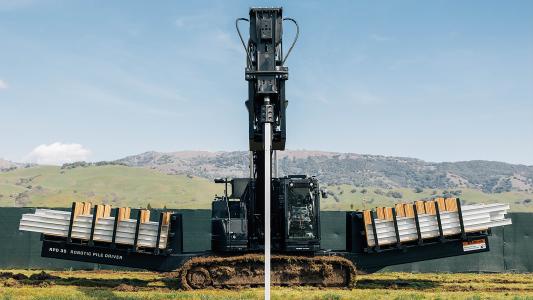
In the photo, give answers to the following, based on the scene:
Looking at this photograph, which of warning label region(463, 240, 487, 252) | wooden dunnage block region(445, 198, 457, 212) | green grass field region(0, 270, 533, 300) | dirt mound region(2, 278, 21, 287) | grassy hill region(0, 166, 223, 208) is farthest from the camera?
grassy hill region(0, 166, 223, 208)

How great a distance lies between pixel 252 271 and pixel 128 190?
119 m

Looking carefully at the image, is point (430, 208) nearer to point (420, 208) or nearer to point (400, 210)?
point (420, 208)

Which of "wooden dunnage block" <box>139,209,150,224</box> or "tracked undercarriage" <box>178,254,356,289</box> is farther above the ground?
"wooden dunnage block" <box>139,209,150,224</box>

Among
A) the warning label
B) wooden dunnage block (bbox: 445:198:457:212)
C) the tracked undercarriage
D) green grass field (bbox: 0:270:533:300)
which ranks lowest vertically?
green grass field (bbox: 0:270:533:300)

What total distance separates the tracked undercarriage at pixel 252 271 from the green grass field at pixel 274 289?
45 centimetres

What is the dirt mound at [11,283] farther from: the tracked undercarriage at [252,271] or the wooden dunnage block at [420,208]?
the wooden dunnage block at [420,208]

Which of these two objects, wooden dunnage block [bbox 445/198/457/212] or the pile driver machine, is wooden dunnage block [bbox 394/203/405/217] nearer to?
the pile driver machine

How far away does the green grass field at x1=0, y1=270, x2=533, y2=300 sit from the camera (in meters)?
17.0

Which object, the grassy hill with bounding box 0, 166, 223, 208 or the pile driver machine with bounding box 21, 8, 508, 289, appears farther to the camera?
the grassy hill with bounding box 0, 166, 223, 208

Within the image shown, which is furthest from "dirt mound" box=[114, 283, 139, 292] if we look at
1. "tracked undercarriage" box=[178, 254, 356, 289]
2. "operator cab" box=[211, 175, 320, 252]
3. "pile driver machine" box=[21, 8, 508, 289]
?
"operator cab" box=[211, 175, 320, 252]

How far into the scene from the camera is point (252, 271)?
1869 cm

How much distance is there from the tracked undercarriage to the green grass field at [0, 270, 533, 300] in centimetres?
45

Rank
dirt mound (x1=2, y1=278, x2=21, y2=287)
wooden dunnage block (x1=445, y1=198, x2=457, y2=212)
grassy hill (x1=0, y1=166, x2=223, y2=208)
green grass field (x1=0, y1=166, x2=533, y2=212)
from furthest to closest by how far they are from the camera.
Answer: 1. green grass field (x1=0, y1=166, x2=533, y2=212)
2. grassy hill (x1=0, y1=166, x2=223, y2=208)
3. wooden dunnage block (x1=445, y1=198, x2=457, y2=212)
4. dirt mound (x1=2, y1=278, x2=21, y2=287)

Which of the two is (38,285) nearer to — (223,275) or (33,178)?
(223,275)
